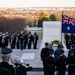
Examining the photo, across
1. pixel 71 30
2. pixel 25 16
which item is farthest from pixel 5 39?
pixel 25 16

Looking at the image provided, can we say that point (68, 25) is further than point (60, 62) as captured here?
Yes

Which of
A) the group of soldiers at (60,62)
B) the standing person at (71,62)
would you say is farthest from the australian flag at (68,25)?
the group of soldiers at (60,62)

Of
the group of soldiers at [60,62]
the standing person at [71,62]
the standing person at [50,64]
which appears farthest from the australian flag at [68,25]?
the standing person at [50,64]

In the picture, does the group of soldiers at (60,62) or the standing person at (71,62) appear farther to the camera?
the standing person at (71,62)

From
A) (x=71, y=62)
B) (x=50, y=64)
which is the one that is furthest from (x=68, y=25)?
(x=50, y=64)

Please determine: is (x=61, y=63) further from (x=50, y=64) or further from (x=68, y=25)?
(x=68, y=25)

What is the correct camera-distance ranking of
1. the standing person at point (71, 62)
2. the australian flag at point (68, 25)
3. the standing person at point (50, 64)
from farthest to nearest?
1. the australian flag at point (68, 25)
2. the standing person at point (71, 62)
3. the standing person at point (50, 64)

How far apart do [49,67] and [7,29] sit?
58734 millimetres

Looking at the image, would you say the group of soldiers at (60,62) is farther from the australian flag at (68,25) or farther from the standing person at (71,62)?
the australian flag at (68,25)

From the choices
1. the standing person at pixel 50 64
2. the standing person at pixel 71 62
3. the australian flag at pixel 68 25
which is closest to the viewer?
the standing person at pixel 50 64

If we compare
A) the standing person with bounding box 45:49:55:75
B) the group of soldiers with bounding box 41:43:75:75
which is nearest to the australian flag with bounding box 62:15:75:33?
the group of soldiers with bounding box 41:43:75:75

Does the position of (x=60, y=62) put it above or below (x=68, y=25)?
below

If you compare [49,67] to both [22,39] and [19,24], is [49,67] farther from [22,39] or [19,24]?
[19,24]

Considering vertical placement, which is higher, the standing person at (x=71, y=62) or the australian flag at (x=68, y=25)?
the australian flag at (x=68, y=25)
